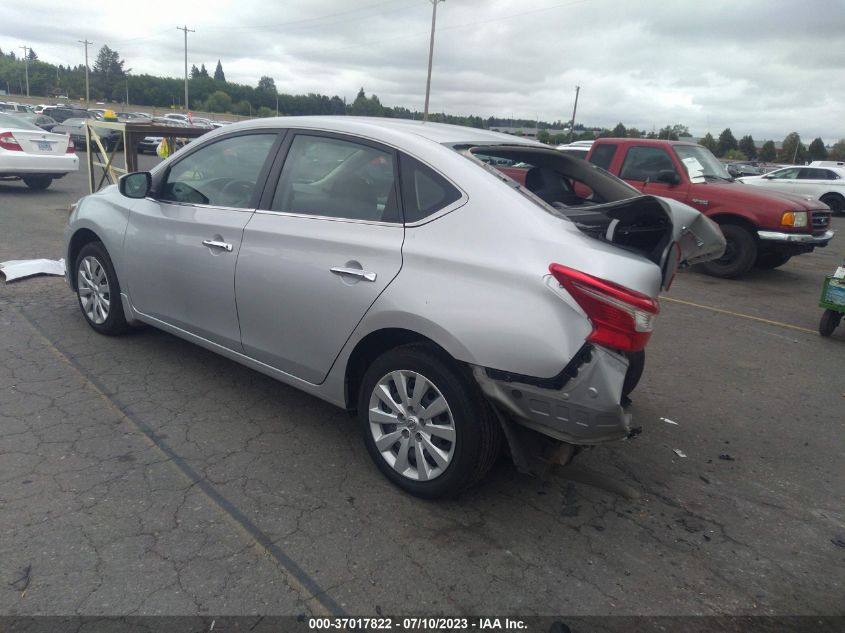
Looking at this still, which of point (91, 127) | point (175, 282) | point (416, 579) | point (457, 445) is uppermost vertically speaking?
point (91, 127)

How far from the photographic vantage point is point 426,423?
10.2 ft

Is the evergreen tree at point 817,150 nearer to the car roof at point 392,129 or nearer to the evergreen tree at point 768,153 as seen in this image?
the evergreen tree at point 768,153

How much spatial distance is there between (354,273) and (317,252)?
0.98 ft

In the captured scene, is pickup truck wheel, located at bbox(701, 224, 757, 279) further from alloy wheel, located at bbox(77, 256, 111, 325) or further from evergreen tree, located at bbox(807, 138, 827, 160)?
evergreen tree, located at bbox(807, 138, 827, 160)

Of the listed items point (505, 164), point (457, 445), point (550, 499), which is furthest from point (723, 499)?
point (505, 164)

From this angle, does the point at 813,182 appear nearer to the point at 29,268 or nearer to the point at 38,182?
the point at 38,182

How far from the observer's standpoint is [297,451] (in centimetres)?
363

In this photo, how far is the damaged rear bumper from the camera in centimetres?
269

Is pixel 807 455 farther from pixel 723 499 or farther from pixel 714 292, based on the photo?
pixel 714 292

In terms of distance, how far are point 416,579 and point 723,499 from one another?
182cm

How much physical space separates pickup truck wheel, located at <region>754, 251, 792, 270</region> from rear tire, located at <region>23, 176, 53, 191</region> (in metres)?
13.9

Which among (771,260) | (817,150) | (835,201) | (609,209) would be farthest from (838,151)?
(609,209)

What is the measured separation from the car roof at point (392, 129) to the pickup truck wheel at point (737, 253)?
6630 millimetres

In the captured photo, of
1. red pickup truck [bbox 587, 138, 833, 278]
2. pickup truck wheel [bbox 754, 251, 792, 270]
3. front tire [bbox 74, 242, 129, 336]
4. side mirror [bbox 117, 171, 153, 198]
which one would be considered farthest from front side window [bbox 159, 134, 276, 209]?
pickup truck wheel [bbox 754, 251, 792, 270]
